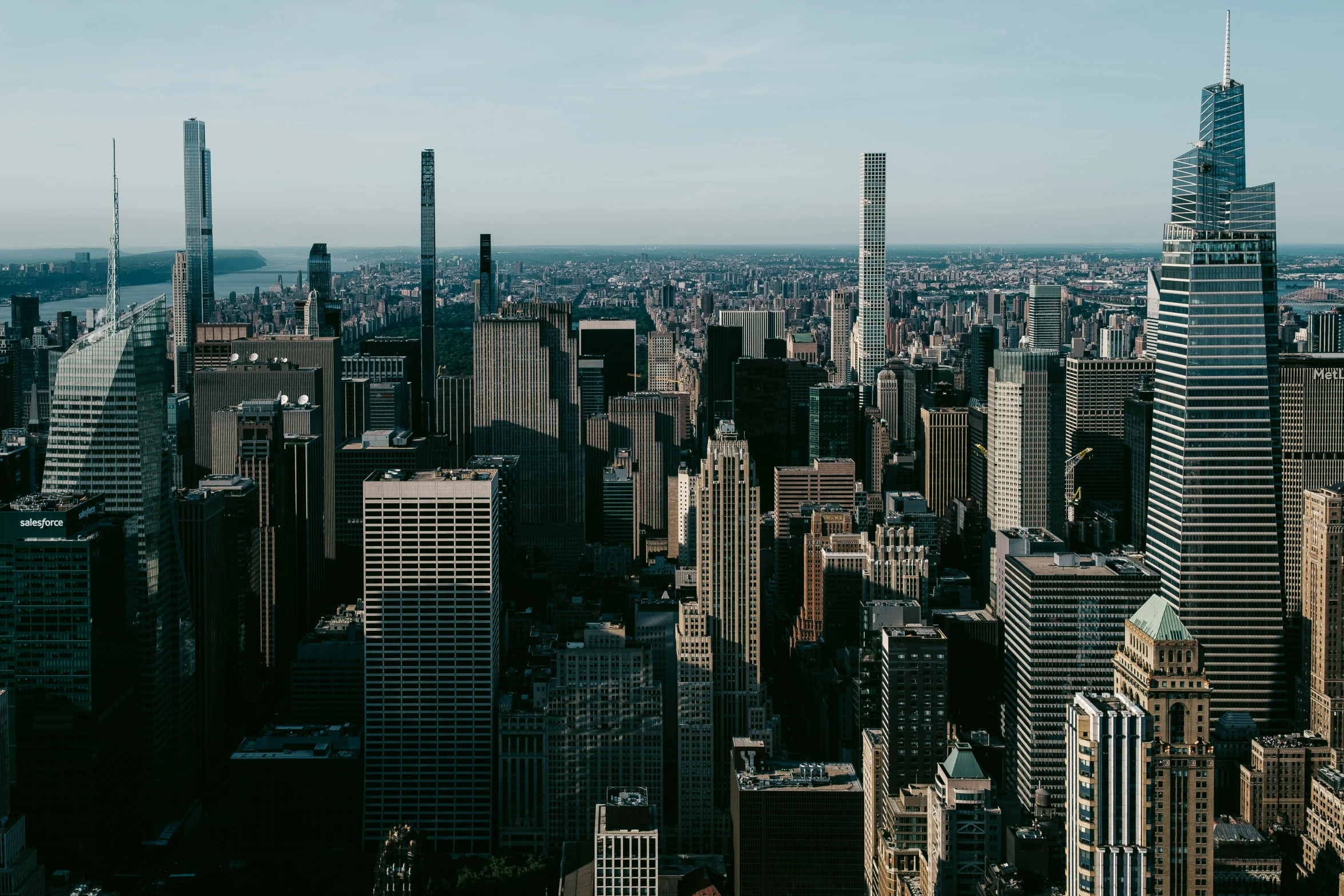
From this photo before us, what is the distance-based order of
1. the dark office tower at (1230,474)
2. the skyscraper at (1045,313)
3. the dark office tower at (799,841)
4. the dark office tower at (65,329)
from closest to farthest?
the dark office tower at (799,841) < the dark office tower at (1230,474) < the dark office tower at (65,329) < the skyscraper at (1045,313)

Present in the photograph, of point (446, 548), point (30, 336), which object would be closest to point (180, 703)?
point (446, 548)

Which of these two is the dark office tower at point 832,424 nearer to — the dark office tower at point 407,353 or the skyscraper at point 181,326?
the dark office tower at point 407,353

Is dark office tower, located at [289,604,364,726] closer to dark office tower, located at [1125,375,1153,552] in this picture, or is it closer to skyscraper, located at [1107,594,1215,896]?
skyscraper, located at [1107,594,1215,896]

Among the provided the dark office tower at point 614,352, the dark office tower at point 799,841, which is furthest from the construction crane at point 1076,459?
the dark office tower at point 614,352

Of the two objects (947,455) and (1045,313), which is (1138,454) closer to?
Answer: (947,455)

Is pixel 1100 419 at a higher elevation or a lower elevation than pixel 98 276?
lower

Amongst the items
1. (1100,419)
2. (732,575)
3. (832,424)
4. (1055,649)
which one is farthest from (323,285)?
(1055,649)

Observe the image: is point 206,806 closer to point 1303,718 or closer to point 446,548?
point 446,548
